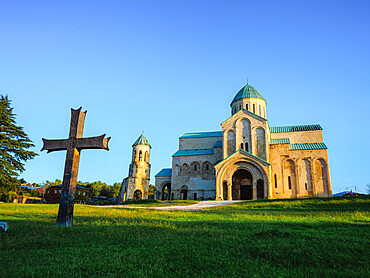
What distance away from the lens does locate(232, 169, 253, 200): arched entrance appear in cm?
3409

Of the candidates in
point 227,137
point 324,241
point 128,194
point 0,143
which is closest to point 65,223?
point 324,241

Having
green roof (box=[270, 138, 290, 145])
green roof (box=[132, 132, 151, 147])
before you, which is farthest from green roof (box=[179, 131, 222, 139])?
green roof (box=[270, 138, 290, 145])

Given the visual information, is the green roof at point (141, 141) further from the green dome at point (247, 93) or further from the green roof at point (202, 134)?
the green dome at point (247, 93)

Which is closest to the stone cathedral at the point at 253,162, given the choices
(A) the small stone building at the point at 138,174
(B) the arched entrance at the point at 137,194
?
(A) the small stone building at the point at 138,174

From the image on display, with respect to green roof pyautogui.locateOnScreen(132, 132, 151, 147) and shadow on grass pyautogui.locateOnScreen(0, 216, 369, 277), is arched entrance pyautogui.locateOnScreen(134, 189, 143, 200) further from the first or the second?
shadow on grass pyautogui.locateOnScreen(0, 216, 369, 277)

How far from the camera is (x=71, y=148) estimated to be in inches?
382

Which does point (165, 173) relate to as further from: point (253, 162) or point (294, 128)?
point (294, 128)

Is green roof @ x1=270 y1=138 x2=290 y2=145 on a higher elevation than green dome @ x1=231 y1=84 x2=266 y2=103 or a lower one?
lower

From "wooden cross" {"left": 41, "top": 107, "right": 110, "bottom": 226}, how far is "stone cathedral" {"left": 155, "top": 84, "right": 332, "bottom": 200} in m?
23.3

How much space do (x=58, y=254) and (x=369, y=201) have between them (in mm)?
20291

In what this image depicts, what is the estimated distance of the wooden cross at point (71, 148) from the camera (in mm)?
8633

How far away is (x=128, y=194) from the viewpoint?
3950 cm

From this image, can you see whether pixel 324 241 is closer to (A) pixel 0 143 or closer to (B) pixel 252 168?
(B) pixel 252 168

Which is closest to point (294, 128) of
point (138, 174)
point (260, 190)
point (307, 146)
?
point (307, 146)
